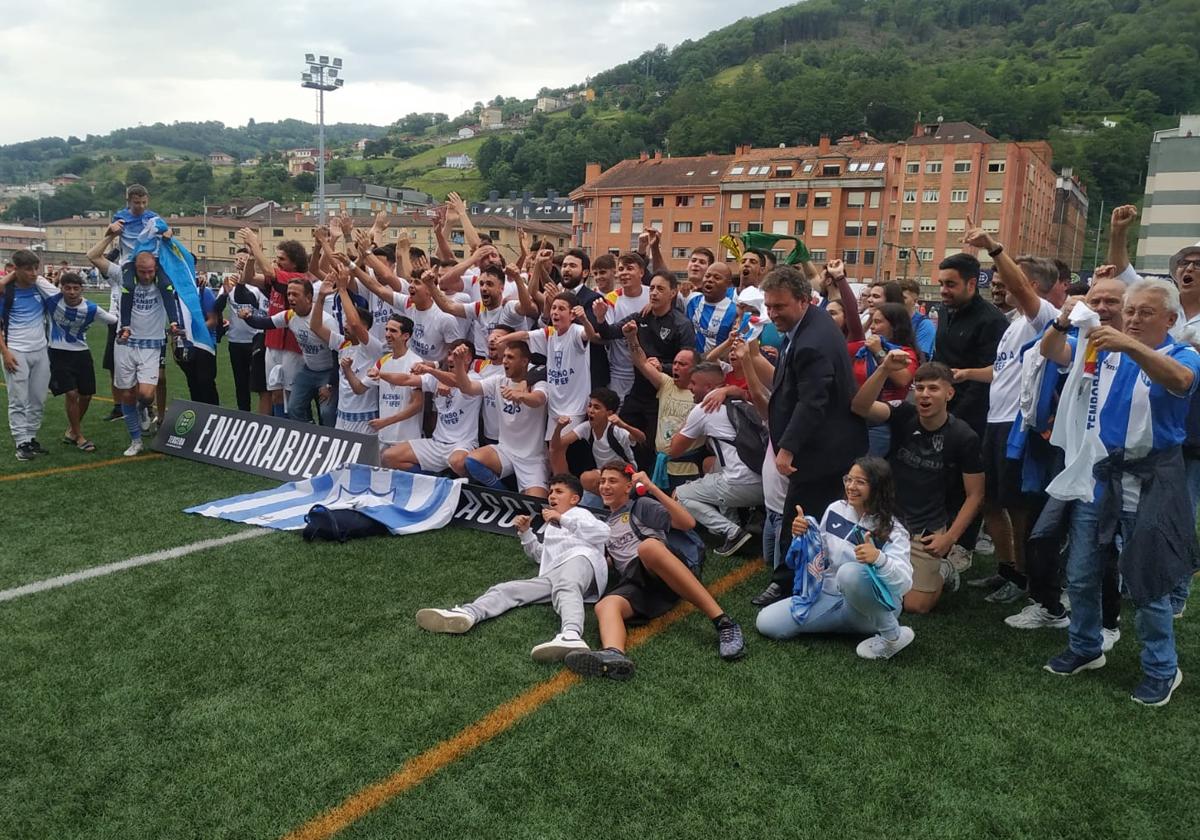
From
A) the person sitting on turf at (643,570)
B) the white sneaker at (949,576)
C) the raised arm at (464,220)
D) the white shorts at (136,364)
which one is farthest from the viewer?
the white shorts at (136,364)

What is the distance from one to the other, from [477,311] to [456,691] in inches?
185

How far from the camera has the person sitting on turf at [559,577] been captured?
4.65 meters

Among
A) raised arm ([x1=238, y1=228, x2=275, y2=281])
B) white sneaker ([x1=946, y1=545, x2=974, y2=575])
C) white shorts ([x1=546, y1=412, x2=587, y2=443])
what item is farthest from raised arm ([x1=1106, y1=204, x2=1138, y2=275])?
raised arm ([x1=238, y1=228, x2=275, y2=281])

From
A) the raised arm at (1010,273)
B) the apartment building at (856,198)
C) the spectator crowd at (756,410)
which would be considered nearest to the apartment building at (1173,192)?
the apartment building at (856,198)

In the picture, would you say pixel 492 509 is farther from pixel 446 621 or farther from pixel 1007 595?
pixel 1007 595

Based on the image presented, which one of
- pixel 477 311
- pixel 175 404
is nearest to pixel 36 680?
pixel 477 311

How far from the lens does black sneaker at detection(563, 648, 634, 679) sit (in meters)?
4.14

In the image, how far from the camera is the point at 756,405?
5840mm

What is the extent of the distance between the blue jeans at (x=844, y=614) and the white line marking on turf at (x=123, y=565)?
395cm

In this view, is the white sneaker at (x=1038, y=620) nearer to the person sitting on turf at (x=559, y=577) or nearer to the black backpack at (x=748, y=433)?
the black backpack at (x=748, y=433)

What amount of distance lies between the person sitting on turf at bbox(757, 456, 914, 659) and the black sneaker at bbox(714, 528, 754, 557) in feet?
4.75

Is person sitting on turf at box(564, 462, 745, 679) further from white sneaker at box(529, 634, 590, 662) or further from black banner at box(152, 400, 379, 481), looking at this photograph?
black banner at box(152, 400, 379, 481)

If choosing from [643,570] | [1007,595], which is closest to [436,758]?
[643,570]

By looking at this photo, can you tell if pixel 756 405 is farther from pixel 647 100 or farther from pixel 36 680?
pixel 647 100
